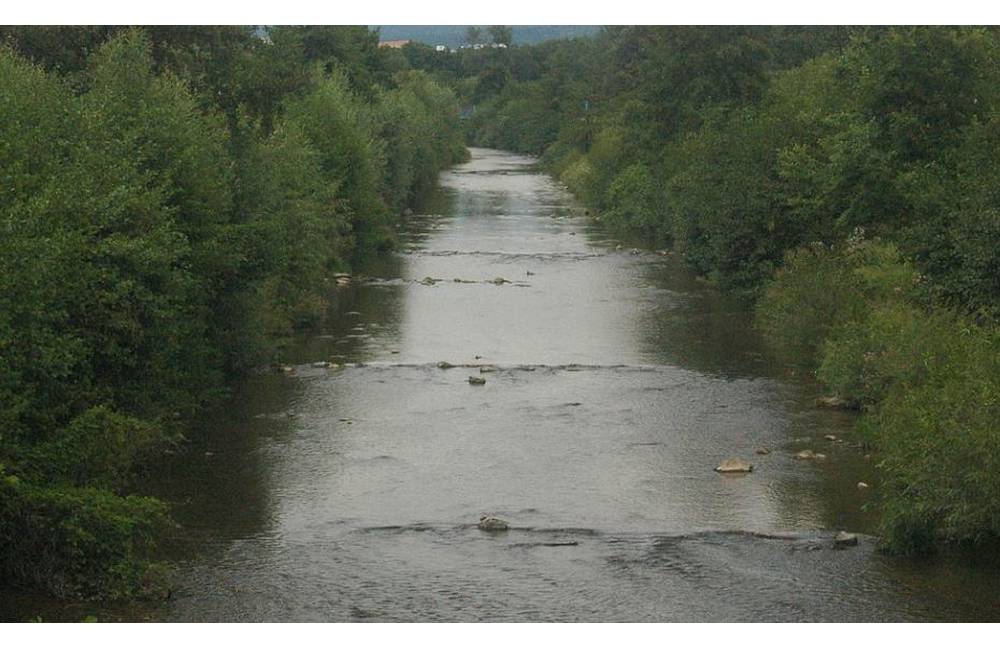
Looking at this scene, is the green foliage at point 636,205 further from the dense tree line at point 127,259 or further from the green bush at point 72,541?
the green bush at point 72,541

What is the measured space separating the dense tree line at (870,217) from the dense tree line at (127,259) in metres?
9.64

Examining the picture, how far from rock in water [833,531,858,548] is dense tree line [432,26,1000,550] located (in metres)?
0.63

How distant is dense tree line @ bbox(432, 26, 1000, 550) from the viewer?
59.4 ft

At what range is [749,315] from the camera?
36.1 metres

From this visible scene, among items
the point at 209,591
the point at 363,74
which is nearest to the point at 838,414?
the point at 209,591

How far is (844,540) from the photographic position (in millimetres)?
18688

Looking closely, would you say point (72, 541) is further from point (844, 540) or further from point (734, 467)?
point (734, 467)

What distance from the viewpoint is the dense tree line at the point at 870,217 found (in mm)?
18094

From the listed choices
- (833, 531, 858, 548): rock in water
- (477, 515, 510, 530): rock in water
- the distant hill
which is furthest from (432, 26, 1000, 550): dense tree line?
the distant hill

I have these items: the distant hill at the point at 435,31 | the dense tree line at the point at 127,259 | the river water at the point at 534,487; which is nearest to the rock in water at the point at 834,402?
the river water at the point at 534,487

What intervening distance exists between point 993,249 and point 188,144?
13378 mm

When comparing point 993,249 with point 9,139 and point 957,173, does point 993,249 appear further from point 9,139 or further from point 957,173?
point 9,139

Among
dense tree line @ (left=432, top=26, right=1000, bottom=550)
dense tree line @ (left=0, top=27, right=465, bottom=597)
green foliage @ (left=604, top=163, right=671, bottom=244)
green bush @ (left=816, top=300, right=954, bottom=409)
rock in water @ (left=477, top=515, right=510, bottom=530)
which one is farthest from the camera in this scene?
green foliage @ (left=604, top=163, right=671, bottom=244)

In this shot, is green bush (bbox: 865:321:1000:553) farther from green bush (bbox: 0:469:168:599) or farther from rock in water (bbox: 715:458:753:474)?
green bush (bbox: 0:469:168:599)
